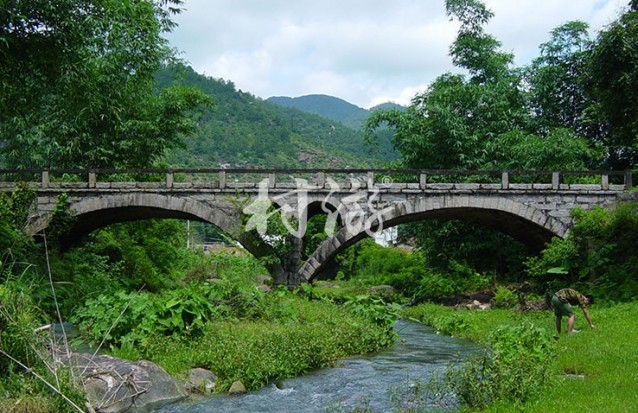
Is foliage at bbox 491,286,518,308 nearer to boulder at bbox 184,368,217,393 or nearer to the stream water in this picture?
the stream water

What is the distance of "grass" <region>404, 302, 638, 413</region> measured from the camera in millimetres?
7008

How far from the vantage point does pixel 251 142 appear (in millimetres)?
59562

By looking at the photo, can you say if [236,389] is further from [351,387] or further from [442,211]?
[442,211]

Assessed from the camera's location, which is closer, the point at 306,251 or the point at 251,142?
the point at 306,251

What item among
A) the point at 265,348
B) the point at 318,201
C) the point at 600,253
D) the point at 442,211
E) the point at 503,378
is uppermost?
the point at 318,201

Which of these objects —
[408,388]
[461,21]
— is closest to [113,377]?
[408,388]

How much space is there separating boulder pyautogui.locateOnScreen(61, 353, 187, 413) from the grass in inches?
172

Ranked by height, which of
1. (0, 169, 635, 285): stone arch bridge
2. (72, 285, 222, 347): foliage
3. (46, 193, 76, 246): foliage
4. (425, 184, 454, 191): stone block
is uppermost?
(425, 184, 454, 191): stone block

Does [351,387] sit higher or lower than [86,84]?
lower

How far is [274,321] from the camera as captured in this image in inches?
558

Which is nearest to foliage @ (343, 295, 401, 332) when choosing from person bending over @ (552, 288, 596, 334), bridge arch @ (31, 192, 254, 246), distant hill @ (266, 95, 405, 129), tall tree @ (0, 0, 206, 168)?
person bending over @ (552, 288, 596, 334)

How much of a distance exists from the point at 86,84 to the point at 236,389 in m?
8.45

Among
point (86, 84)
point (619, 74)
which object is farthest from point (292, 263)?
point (619, 74)

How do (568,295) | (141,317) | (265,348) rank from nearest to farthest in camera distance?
1. (265,348)
2. (141,317)
3. (568,295)
